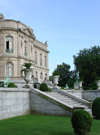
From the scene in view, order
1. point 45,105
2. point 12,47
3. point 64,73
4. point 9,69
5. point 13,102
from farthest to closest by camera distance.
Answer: point 64,73
point 12,47
point 9,69
point 45,105
point 13,102

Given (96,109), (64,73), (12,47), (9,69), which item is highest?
(12,47)

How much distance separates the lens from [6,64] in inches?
1430

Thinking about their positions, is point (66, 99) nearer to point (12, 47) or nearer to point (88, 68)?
point (12, 47)

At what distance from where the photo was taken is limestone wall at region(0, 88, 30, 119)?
12.2m

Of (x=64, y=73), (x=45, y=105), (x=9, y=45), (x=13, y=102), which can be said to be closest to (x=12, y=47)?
(x=9, y=45)

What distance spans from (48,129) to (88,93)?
16299 mm

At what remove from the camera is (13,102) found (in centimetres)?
1311

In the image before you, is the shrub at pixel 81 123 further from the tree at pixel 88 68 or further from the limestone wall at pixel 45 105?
the tree at pixel 88 68

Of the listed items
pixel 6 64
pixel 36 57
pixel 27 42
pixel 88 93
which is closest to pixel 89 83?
pixel 36 57

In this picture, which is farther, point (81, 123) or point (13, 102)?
point (13, 102)

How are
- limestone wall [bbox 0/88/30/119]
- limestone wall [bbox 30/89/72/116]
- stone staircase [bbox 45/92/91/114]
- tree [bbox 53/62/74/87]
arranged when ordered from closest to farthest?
limestone wall [bbox 0/88/30/119] < limestone wall [bbox 30/89/72/116] < stone staircase [bbox 45/92/91/114] < tree [bbox 53/62/74/87]

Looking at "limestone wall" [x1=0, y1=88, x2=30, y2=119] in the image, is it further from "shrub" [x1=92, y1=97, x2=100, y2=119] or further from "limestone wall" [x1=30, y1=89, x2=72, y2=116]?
"shrub" [x1=92, y1=97, x2=100, y2=119]

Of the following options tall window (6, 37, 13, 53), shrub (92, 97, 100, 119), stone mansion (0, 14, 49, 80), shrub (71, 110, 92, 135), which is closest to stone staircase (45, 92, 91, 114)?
shrub (92, 97, 100, 119)

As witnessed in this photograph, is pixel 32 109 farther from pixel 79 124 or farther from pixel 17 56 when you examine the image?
pixel 17 56
